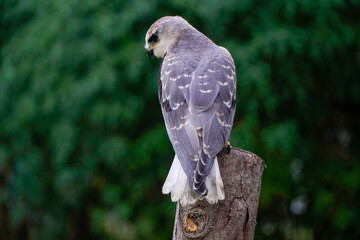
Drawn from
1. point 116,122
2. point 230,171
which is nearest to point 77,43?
point 116,122

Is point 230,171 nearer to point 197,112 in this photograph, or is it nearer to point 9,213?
point 197,112

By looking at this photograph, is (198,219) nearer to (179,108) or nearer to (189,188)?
(189,188)

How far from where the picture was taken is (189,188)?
2873 millimetres

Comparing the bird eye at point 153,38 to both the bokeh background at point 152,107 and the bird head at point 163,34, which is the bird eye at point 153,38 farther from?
the bokeh background at point 152,107

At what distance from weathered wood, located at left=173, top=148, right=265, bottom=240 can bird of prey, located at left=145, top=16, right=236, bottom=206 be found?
69 mm

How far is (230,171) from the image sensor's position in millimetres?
3014

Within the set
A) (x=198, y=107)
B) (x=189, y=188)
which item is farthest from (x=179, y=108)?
(x=189, y=188)

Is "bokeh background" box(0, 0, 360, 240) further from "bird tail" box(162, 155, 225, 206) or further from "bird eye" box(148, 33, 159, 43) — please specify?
"bird tail" box(162, 155, 225, 206)

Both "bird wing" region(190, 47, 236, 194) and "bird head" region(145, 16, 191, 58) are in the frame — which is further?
"bird head" region(145, 16, 191, 58)

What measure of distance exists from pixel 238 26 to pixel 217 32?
43 centimetres

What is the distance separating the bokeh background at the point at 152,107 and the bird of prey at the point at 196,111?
64.6 inches

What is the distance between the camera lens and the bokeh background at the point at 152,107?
571 cm

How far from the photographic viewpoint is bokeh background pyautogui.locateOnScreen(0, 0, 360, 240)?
5711 mm

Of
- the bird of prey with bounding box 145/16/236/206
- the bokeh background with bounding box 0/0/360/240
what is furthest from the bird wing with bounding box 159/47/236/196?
the bokeh background with bounding box 0/0/360/240
